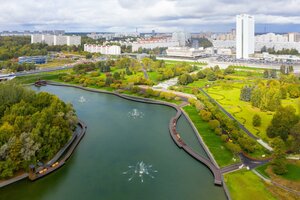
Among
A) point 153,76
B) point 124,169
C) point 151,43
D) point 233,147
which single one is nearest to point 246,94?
point 233,147

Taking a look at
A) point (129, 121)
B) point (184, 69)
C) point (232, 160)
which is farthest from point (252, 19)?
point (232, 160)

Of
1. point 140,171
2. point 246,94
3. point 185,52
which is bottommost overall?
point 140,171

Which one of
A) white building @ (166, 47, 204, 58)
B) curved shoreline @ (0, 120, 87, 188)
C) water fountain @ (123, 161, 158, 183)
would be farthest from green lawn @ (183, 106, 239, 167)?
white building @ (166, 47, 204, 58)

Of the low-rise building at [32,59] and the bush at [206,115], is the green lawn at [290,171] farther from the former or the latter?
the low-rise building at [32,59]

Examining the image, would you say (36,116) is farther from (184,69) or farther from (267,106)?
(184,69)

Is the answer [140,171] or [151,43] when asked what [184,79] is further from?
[151,43]

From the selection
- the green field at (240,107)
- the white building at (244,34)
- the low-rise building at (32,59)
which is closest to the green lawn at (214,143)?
the green field at (240,107)

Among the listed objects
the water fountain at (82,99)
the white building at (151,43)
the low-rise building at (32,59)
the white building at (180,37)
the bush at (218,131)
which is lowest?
the bush at (218,131)
